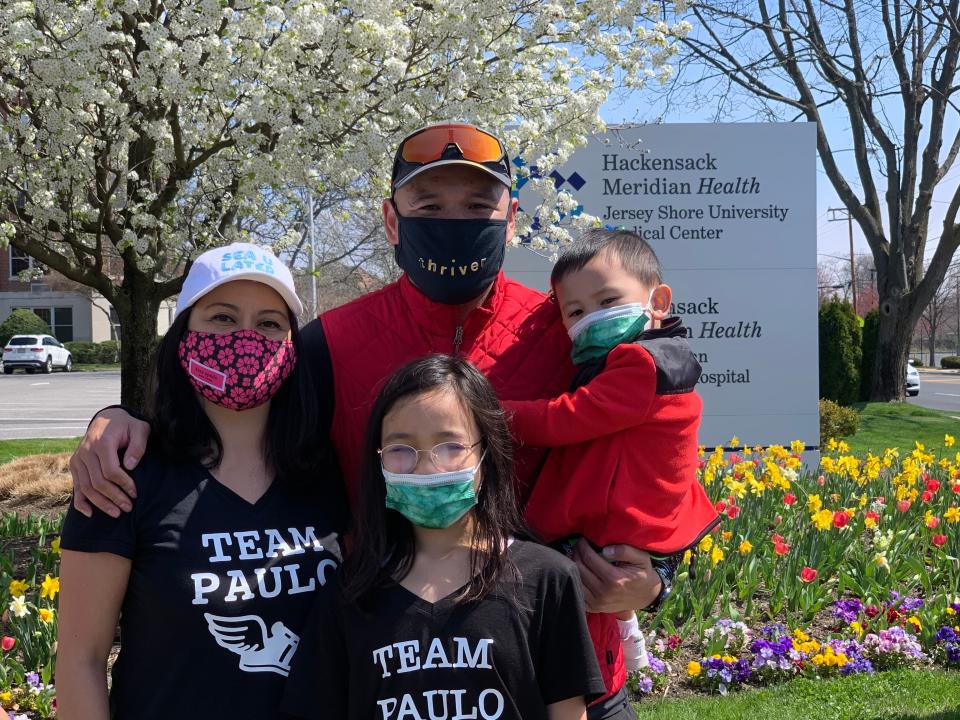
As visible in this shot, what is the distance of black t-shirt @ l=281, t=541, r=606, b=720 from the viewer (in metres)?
1.79

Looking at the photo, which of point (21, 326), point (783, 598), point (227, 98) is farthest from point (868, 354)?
point (21, 326)

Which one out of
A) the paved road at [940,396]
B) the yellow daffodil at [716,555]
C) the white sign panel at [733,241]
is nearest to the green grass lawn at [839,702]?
the yellow daffodil at [716,555]

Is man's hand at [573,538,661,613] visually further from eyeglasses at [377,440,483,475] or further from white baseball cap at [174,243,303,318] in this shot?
white baseball cap at [174,243,303,318]

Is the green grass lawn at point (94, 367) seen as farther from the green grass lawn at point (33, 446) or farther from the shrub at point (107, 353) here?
the green grass lawn at point (33, 446)

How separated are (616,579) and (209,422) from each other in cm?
100

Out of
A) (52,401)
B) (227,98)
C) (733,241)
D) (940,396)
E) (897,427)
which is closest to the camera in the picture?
(227,98)

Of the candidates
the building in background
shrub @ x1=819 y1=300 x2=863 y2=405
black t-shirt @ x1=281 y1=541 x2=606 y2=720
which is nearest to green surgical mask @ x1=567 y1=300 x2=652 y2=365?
black t-shirt @ x1=281 y1=541 x2=606 y2=720

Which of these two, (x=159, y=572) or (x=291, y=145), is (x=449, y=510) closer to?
(x=159, y=572)

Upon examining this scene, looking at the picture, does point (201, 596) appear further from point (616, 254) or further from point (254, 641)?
point (616, 254)

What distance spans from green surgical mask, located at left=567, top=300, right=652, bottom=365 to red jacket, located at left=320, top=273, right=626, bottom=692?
158 millimetres

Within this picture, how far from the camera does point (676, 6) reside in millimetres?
7062

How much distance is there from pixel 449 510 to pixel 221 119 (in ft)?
18.4

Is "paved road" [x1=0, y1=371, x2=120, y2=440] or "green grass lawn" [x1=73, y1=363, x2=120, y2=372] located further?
"green grass lawn" [x1=73, y1=363, x2=120, y2=372]

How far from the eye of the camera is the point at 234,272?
1.99 metres
